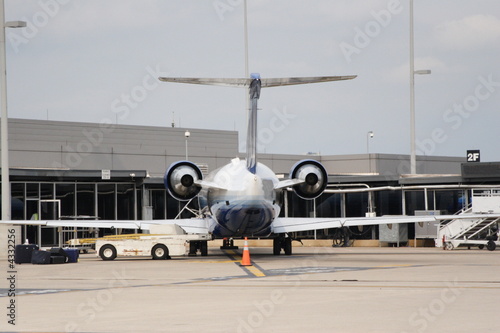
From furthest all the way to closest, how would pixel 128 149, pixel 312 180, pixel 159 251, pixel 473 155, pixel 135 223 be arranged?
pixel 128 149 < pixel 473 155 < pixel 135 223 < pixel 312 180 < pixel 159 251

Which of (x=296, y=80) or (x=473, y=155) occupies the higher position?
(x=296, y=80)

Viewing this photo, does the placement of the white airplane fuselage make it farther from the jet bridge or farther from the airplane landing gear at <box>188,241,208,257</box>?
the jet bridge

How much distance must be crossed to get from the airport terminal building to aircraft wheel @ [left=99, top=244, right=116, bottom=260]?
1447 centimetres

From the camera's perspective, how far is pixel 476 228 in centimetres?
4838

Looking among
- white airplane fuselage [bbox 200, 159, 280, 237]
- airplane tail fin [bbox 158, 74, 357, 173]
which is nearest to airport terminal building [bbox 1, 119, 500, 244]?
white airplane fuselage [bbox 200, 159, 280, 237]

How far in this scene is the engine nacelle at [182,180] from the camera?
125 feet

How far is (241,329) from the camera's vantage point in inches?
529

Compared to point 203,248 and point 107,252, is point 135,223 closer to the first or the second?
point 107,252

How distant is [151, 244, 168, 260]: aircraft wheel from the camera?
37781 millimetres

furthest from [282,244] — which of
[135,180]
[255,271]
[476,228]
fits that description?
[135,180]

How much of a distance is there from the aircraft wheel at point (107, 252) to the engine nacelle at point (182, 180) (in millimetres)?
3798

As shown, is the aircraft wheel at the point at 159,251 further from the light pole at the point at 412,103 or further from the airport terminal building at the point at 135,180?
the light pole at the point at 412,103

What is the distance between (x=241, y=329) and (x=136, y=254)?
981 inches

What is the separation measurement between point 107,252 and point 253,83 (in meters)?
10.8
